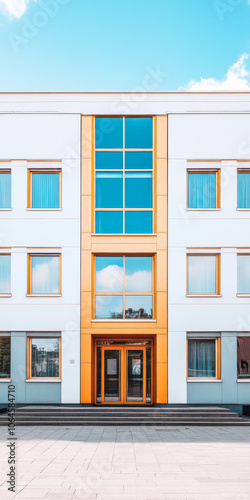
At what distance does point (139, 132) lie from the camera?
1688cm

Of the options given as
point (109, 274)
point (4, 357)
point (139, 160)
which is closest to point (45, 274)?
point (109, 274)

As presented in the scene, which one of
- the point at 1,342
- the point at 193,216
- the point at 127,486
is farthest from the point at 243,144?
the point at 127,486

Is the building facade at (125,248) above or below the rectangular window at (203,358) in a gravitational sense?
above

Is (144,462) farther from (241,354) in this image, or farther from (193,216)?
(193,216)

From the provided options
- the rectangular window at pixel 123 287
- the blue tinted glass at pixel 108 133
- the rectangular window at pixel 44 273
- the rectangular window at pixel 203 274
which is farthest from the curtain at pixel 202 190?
the rectangular window at pixel 44 273

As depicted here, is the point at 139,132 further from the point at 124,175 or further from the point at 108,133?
the point at 124,175

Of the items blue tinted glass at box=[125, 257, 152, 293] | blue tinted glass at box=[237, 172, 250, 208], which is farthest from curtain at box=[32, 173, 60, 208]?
blue tinted glass at box=[237, 172, 250, 208]

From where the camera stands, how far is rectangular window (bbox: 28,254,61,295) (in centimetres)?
1644

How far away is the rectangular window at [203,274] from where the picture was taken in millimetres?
16484

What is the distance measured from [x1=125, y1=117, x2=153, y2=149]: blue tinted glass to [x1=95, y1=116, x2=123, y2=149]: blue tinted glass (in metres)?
0.29

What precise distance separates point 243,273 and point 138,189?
479 cm

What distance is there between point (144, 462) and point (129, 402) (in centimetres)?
729

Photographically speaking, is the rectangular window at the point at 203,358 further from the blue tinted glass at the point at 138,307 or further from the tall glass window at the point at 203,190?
the tall glass window at the point at 203,190

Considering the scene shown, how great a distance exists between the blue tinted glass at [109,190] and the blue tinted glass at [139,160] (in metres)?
0.57
